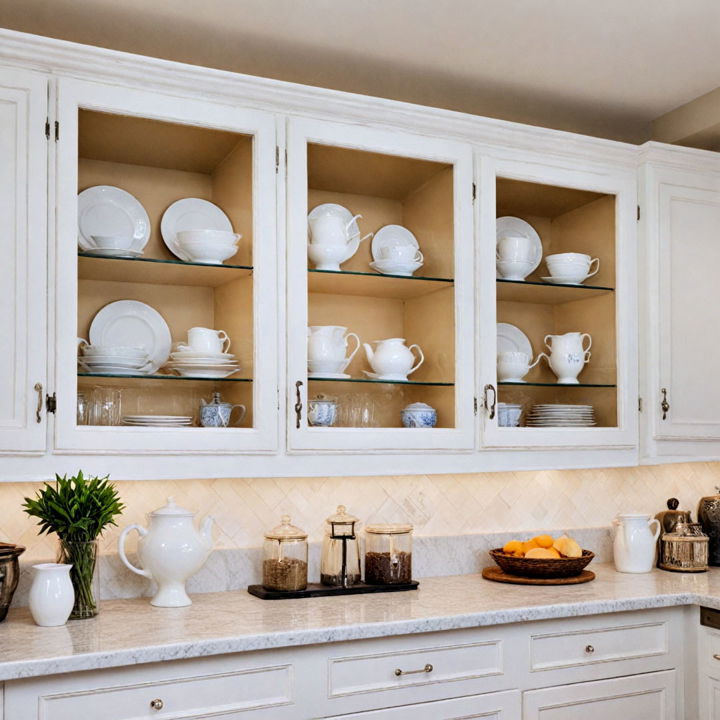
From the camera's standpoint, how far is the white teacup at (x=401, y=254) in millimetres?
2818

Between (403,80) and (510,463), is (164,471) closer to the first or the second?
(510,463)

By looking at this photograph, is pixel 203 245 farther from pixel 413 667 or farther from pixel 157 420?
pixel 413 667

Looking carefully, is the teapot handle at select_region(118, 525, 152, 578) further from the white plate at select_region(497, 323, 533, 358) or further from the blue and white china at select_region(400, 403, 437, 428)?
the white plate at select_region(497, 323, 533, 358)

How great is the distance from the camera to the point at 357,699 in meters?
2.35

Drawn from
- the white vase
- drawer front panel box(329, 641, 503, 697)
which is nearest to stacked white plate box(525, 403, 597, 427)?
drawer front panel box(329, 641, 503, 697)

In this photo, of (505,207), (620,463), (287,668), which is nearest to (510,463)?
(620,463)

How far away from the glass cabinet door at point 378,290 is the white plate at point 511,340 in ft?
0.44

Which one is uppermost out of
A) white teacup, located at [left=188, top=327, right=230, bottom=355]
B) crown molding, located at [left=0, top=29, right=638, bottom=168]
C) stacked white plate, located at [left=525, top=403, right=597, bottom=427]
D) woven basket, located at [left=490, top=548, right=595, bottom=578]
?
crown molding, located at [left=0, top=29, right=638, bottom=168]

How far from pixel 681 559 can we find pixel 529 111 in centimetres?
173

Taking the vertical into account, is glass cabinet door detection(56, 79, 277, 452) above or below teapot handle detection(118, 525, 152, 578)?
above

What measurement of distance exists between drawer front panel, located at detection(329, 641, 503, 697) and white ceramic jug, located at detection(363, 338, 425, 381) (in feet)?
2.71

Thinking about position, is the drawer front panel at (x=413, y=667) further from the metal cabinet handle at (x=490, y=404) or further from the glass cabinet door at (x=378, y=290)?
the metal cabinet handle at (x=490, y=404)

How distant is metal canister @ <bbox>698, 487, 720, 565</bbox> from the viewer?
3305 mm

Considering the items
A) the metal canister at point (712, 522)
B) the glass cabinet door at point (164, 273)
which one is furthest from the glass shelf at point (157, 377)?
the metal canister at point (712, 522)
